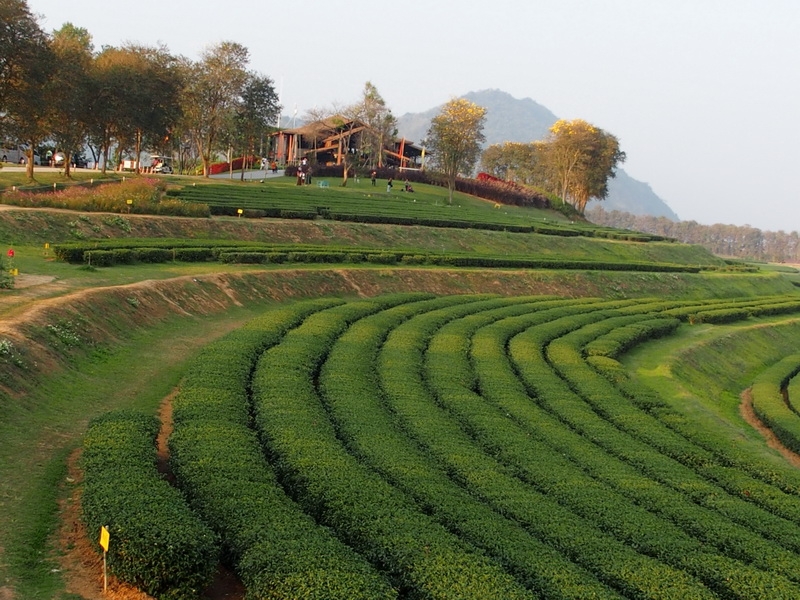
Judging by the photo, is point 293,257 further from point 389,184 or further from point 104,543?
point 389,184

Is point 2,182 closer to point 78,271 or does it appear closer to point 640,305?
point 78,271

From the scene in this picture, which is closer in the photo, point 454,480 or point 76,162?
point 454,480

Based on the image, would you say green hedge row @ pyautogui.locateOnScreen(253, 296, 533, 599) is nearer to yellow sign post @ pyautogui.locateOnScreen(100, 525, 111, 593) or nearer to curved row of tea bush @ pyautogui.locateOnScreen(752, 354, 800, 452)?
yellow sign post @ pyautogui.locateOnScreen(100, 525, 111, 593)

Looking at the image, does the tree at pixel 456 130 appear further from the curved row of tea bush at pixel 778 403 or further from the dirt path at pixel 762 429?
the dirt path at pixel 762 429

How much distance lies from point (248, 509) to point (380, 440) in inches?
186

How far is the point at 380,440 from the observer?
16.1 meters

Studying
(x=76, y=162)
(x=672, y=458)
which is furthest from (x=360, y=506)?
(x=76, y=162)

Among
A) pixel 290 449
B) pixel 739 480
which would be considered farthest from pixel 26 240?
pixel 739 480

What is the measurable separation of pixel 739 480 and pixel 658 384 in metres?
10.9

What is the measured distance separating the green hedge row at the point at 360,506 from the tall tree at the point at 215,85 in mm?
48249

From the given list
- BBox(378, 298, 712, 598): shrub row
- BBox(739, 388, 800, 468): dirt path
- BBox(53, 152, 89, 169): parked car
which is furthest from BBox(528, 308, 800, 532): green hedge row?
BBox(53, 152, 89, 169): parked car

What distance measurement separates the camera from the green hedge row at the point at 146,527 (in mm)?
10180

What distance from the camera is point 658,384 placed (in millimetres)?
28484

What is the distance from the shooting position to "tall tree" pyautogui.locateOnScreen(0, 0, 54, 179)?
134 feet
